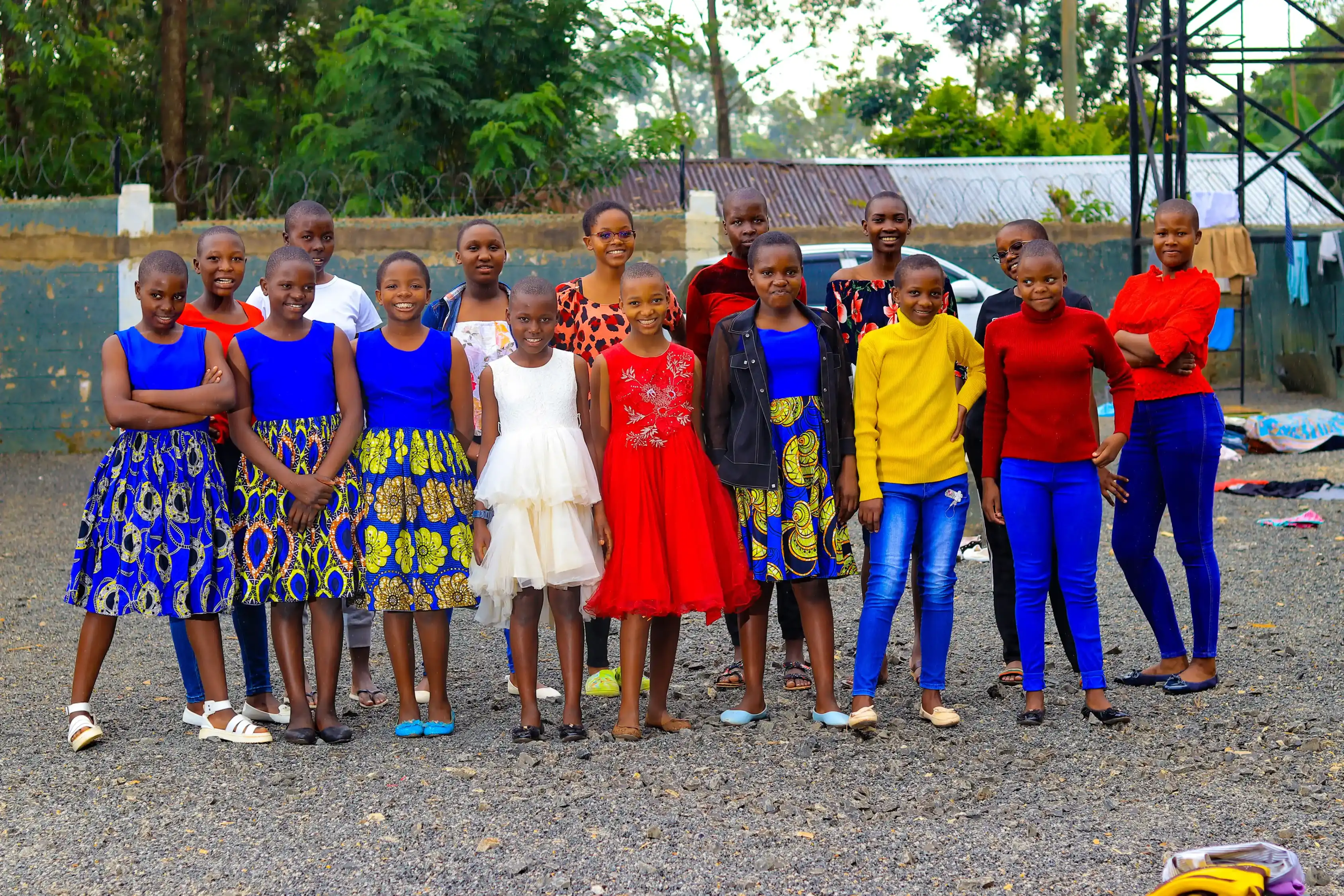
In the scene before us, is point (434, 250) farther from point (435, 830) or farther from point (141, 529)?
point (435, 830)

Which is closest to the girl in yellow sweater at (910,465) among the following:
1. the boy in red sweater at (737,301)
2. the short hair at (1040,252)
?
the short hair at (1040,252)

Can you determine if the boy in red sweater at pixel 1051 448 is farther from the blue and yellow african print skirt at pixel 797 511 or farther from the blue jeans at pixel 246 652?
the blue jeans at pixel 246 652

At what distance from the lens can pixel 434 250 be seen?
11.9 m

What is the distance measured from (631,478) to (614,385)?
312 mm

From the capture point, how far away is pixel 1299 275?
1518 cm

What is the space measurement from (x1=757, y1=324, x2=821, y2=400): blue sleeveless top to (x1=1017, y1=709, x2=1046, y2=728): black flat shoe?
1.25 m

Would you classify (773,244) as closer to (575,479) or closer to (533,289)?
(533,289)

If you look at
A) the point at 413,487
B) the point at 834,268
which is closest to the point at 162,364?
the point at 413,487

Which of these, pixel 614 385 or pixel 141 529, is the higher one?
pixel 614 385

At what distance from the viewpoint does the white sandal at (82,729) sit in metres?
4.33

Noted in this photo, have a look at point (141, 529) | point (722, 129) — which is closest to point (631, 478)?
point (141, 529)

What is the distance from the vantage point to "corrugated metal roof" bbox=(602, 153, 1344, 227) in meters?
20.1

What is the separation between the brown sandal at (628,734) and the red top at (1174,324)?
207 centimetres

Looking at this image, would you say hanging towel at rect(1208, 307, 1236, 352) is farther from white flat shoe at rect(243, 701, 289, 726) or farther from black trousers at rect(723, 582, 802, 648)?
white flat shoe at rect(243, 701, 289, 726)
